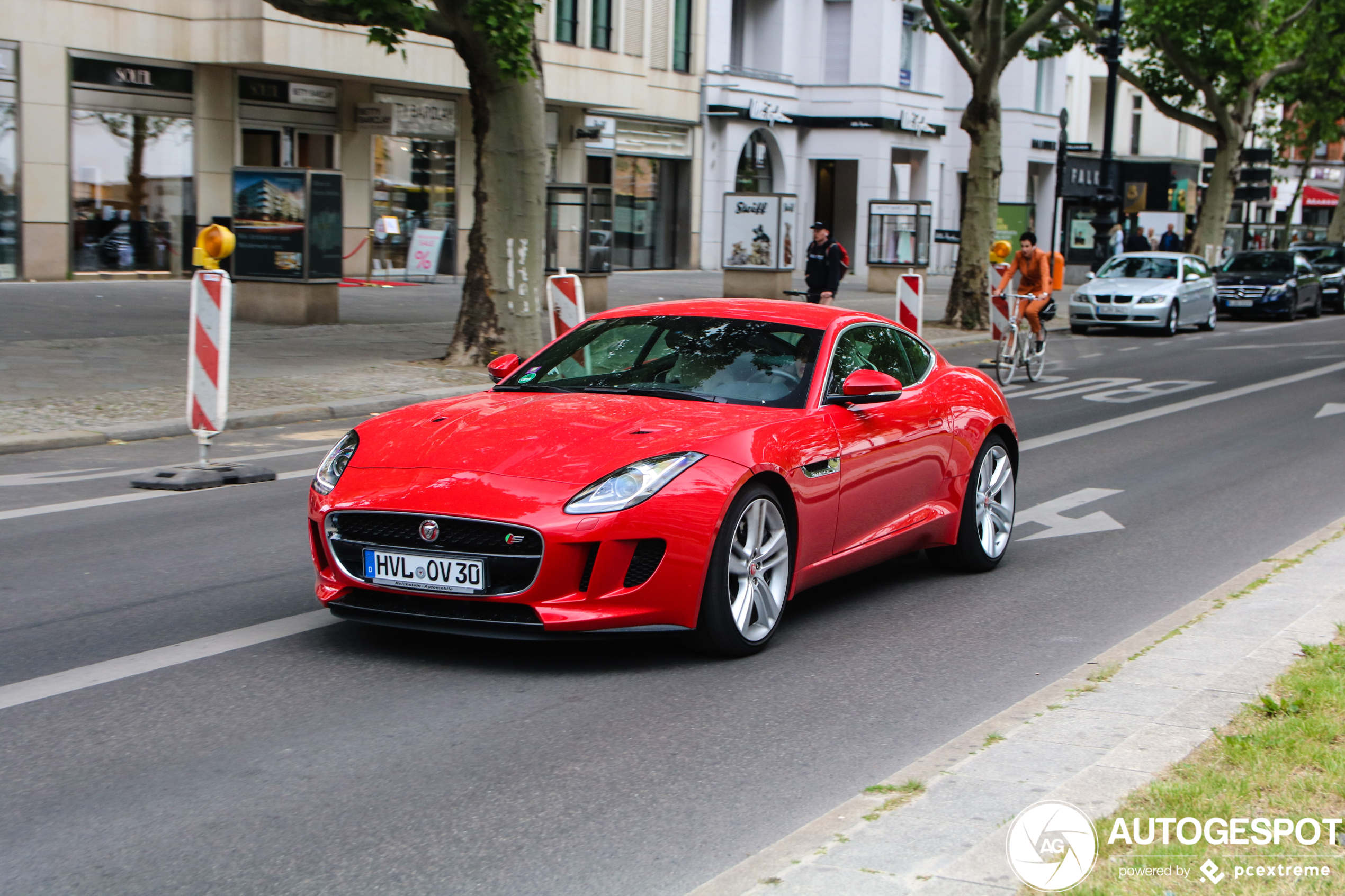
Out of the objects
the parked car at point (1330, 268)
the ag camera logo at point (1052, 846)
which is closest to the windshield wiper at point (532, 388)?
the ag camera logo at point (1052, 846)

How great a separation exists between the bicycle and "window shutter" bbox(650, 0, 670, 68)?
22899 millimetres

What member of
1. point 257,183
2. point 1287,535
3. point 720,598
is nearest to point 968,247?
point 257,183

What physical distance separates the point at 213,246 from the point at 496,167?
24.6 ft

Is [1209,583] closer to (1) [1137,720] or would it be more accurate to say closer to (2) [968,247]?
(1) [1137,720]

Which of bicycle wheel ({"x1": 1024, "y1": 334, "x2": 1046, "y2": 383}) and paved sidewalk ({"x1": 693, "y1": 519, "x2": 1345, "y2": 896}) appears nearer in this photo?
paved sidewalk ({"x1": 693, "y1": 519, "x2": 1345, "y2": 896})

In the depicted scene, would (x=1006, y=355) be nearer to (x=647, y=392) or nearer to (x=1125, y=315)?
(x=1125, y=315)

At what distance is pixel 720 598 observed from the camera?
564cm

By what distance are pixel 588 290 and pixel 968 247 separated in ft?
23.7

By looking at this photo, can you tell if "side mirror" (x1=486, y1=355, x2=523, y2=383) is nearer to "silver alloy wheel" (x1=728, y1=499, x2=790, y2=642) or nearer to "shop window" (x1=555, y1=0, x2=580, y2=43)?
"silver alloy wheel" (x1=728, y1=499, x2=790, y2=642)

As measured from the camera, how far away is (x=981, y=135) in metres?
27.3

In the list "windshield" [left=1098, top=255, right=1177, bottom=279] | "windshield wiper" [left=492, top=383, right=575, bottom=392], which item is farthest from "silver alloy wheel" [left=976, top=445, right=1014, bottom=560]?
"windshield" [left=1098, top=255, right=1177, bottom=279]

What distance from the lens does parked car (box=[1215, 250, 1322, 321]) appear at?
34.6 m

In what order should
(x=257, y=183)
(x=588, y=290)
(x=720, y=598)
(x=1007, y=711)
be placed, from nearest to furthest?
1. (x=1007, y=711)
2. (x=720, y=598)
3. (x=257, y=183)
4. (x=588, y=290)

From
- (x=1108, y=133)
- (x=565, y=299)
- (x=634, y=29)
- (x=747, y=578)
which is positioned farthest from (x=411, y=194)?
(x=747, y=578)
